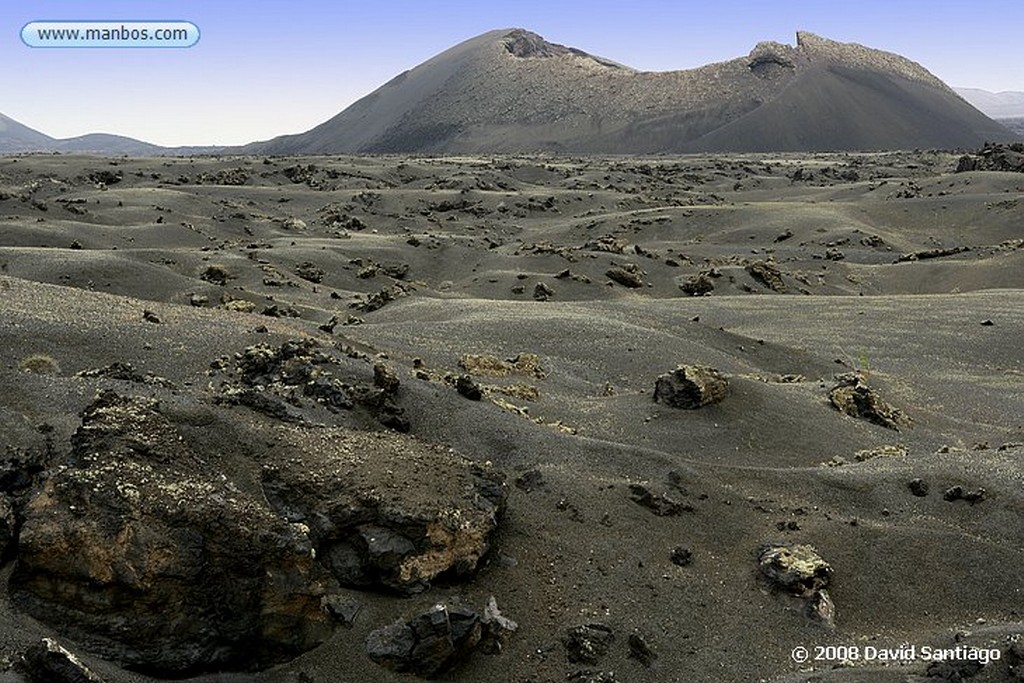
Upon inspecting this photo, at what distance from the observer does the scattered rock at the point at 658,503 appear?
691 centimetres

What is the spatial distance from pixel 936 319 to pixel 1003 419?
4.98 m

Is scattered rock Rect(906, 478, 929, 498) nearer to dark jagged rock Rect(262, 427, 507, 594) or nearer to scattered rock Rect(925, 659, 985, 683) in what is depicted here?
scattered rock Rect(925, 659, 985, 683)

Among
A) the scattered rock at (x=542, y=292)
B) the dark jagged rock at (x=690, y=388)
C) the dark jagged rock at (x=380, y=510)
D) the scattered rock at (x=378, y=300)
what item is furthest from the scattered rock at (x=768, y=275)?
the dark jagged rock at (x=380, y=510)

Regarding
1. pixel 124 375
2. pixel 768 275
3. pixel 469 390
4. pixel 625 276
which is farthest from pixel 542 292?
pixel 124 375

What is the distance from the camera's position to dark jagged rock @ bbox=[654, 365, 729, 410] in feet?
30.4

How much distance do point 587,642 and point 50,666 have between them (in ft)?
10.2

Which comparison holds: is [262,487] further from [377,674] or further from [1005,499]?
[1005,499]

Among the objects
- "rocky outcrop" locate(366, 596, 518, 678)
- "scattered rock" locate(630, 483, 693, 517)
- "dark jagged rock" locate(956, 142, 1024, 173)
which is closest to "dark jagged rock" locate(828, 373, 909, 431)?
"scattered rock" locate(630, 483, 693, 517)

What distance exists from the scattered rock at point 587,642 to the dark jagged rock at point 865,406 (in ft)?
18.3

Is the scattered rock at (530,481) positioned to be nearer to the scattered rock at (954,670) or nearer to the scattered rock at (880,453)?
the scattered rock at (954,670)

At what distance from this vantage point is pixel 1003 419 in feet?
34.3

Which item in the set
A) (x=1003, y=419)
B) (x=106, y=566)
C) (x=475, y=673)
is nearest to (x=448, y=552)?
(x=475, y=673)

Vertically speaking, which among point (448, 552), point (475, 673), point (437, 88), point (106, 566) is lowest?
point (475, 673)

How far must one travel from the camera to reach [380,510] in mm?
5645
